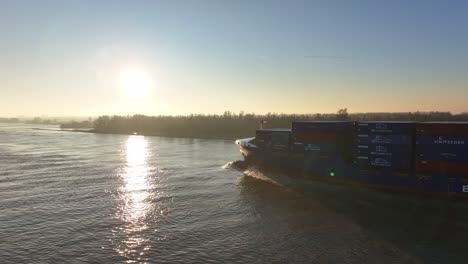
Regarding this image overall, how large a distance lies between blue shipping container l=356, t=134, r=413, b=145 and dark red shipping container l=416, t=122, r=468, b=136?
1.30m

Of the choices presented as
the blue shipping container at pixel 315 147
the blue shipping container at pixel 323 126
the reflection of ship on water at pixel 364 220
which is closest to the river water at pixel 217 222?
the reflection of ship on water at pixel 364 220

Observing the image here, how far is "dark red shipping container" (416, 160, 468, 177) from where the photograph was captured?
98.9 feet

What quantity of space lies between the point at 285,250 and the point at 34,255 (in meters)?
13.6

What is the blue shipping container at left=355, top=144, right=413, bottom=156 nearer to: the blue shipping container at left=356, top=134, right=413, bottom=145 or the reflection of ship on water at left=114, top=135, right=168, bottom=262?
the blue shipping container at left=356, top=134, right=413, bottom=145

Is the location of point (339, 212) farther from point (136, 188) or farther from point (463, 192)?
point (136, 188)

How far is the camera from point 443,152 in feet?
102

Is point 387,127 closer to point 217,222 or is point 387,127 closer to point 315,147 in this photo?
point 315,147

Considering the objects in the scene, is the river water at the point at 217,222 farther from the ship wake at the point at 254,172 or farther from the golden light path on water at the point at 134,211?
the ship wake at the point at 254,172

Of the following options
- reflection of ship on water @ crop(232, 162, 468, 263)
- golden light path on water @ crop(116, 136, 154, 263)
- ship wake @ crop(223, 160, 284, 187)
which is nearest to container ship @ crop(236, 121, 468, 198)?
reflection of ship on water @ crop(232, 162, 468, 263)

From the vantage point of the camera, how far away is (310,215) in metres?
27.7

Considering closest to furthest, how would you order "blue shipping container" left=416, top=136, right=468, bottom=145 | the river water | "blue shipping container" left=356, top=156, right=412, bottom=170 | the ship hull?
the river water
"blue shipping container" left=416, top=136, right=468, bottom=145
the ship hull
"blue shipping container" left=356, top=156, right=412, bottom=170

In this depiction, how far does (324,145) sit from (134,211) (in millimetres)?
21632

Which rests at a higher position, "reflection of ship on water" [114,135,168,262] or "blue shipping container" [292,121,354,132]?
"blue shipping container" [292,121,354,132]

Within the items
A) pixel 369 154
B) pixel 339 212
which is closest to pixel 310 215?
pixel 339 212
